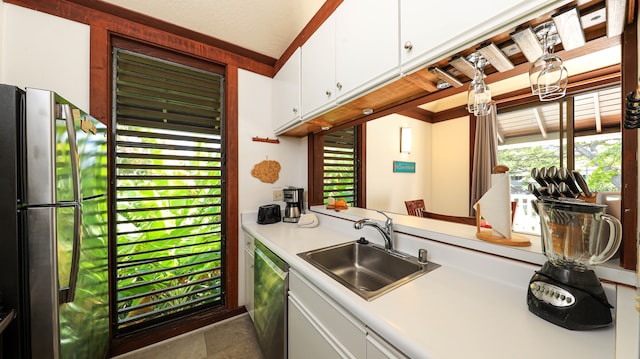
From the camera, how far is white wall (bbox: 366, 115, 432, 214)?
2.71 m

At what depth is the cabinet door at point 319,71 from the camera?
1354 millimetres

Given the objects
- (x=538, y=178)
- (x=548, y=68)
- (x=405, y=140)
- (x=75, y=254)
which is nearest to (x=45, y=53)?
(x=75, y=254)

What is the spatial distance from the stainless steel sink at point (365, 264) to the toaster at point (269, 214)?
867mm

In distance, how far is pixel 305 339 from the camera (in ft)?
3.31

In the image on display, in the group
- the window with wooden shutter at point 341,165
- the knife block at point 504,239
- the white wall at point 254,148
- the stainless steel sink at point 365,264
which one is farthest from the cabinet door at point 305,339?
the window with wooden shutter at point 341,165

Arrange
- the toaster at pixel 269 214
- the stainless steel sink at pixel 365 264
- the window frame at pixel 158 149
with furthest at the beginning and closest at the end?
1. the toaster at pixel 269 214
2. the window frame at pixel 158 149
3. the stainless steel sink at pixel 365 264

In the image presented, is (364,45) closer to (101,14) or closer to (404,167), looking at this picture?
(101,14)

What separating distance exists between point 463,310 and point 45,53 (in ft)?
8.61

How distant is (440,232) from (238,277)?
1.78 meters

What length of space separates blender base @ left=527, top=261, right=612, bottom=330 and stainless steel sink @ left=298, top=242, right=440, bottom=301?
1.35 feet

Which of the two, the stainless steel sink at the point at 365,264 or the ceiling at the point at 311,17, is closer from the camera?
the ceiling at the point at 311,17

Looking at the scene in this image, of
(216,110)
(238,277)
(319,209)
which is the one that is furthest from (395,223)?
(216,110)

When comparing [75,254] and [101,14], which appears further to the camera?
[101,14]

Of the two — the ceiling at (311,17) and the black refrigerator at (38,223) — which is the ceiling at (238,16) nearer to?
the ceiling at (311,17)
